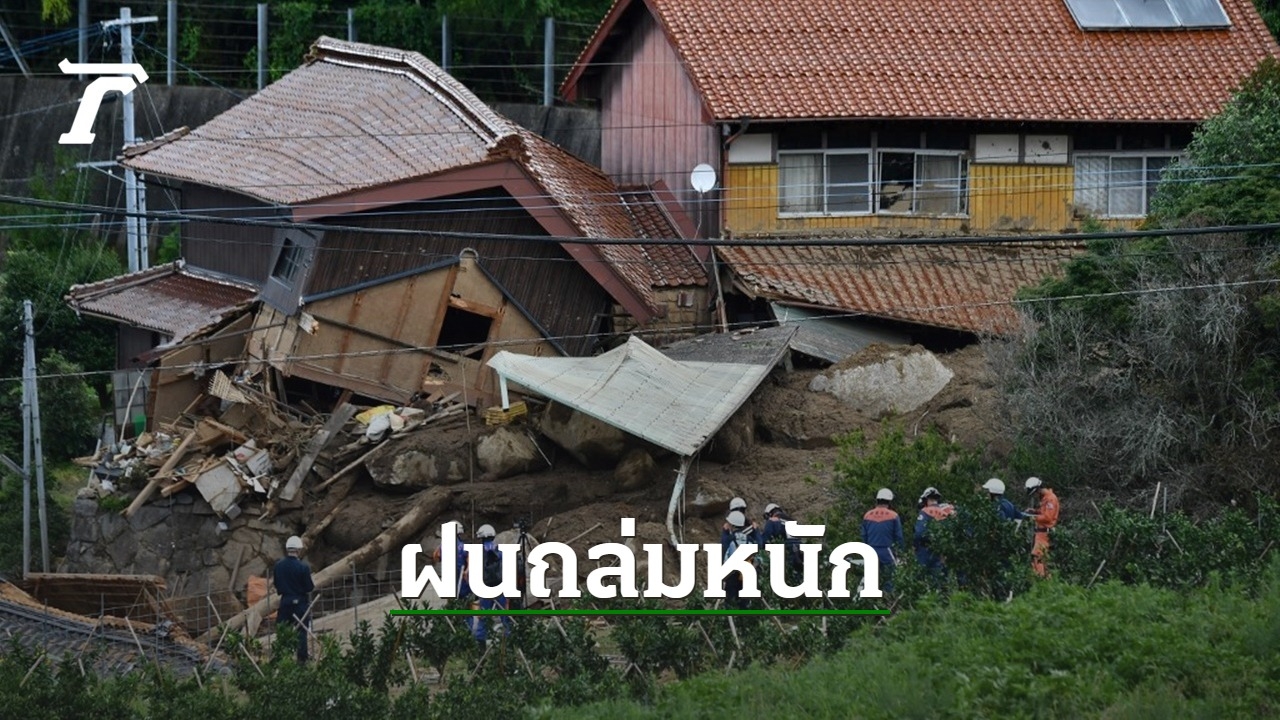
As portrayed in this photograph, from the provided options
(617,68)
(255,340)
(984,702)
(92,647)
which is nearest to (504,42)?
(617,68)

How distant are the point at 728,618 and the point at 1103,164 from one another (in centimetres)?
1527

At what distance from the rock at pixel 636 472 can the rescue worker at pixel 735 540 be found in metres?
3.13

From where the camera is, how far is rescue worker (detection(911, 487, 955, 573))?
803 inches

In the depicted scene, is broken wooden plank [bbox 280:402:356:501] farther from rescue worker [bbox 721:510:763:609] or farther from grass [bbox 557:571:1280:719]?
grass [bbox 557:571:1280:719]

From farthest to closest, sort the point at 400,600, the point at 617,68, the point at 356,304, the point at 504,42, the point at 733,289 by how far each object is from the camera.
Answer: the point at 504,42
the point at 617,68
the point at 733,289
the point at 356,304
the point at 400,600

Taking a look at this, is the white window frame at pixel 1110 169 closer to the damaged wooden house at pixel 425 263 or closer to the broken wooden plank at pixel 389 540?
the damaged wooden house at pixel 425 263

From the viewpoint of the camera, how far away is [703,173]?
29.7m

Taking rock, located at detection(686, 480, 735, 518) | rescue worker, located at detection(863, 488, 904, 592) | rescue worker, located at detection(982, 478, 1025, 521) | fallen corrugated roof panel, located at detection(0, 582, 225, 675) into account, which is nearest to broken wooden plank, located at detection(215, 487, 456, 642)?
fallen corrugated roof panel, located at detection(0, 582, 225, 675)

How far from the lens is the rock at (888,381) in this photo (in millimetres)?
25812

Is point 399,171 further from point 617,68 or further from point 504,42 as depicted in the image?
point 504,42

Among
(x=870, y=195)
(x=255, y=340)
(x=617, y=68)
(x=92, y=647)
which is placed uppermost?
(x=617, y=68)

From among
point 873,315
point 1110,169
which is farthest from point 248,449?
point 1110,169

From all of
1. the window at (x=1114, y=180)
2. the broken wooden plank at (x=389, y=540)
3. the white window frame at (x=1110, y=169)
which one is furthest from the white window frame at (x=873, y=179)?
the broken wooden plank at (x=389, y=540)

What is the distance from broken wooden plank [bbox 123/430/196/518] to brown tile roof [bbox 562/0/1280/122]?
29.9ft
